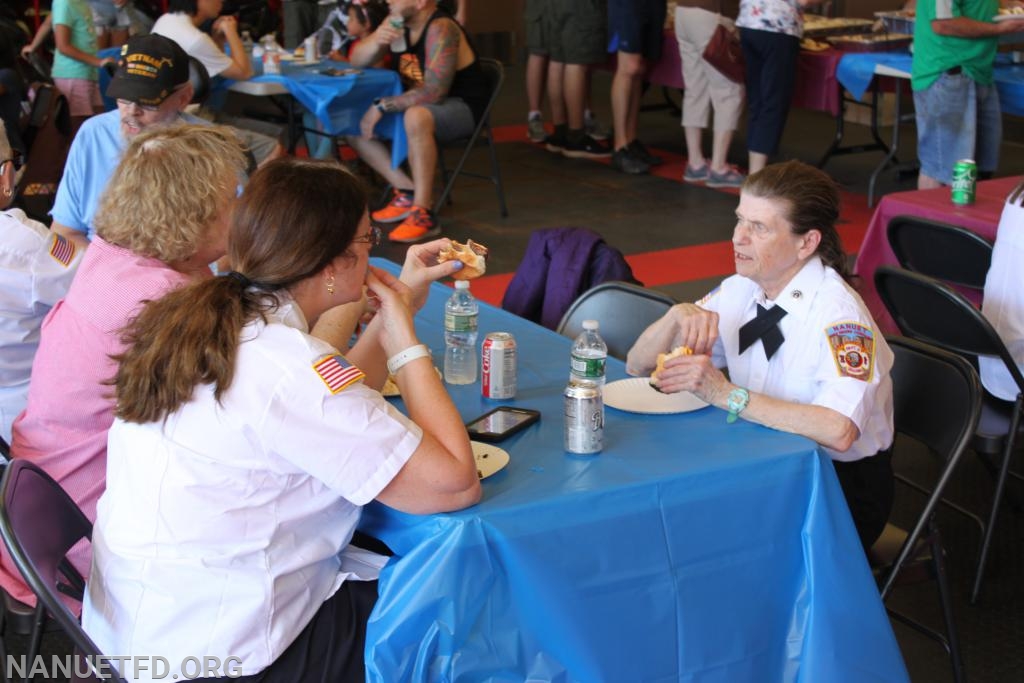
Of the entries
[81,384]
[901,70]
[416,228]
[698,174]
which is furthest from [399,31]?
[81,384]

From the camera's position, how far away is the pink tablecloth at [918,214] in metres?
3.68

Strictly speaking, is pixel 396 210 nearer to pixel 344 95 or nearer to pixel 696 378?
pixel 344 95

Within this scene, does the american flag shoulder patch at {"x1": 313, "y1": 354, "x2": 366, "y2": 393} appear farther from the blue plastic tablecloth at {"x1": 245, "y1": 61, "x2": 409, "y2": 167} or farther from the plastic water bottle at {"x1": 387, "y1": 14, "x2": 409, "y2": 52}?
the plastic water bottle at {"x1": 387, "y1": 14, "x2": 409, "y2": 52}

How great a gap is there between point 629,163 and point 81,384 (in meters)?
5.81

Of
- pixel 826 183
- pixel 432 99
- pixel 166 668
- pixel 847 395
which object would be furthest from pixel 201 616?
pixel 432 99

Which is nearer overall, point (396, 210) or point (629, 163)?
point (396, 210)

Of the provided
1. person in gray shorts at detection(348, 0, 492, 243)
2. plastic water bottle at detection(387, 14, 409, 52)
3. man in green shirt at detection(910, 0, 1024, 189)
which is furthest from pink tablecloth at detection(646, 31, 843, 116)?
plastic water bottle at detection(387, 14, 409, 52)

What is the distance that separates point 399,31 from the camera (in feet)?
20.8

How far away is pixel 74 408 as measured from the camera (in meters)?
2.28

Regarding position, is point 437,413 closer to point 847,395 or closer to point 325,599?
point 325,599

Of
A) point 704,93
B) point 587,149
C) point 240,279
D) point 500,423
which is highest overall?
point 240,279

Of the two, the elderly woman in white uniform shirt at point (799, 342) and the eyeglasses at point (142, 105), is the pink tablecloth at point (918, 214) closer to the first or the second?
the elderly woman in white uniform shirt at point (799, 342)

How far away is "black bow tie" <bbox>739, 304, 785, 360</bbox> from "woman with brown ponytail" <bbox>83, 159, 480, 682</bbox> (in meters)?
0.81

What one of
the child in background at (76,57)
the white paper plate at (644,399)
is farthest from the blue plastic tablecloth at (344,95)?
the white paper plate at (644,399)
